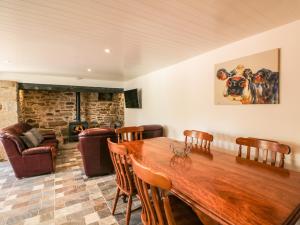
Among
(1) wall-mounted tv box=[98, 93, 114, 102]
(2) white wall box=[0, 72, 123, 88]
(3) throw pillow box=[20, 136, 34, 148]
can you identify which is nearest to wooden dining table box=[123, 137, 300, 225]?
(3) throw pillow box=[20, 136, 34, 148]

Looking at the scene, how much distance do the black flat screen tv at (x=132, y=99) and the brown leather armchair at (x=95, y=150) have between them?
2.54 meters

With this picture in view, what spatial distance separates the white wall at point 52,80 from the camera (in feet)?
16.3

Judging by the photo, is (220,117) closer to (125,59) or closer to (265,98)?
(265,98)

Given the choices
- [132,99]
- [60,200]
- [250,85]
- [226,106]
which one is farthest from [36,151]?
[250,85]

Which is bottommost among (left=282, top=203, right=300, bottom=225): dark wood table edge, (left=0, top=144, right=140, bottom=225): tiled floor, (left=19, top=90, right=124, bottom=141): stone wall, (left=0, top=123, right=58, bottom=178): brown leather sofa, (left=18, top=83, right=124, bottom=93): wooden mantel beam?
(left=0, top=144, right=140, bottom=225): tiled floor

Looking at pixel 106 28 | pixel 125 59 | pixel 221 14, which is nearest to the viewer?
pixel 221 14

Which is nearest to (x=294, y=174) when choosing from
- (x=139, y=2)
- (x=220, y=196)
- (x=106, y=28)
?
(x=220, y=196)

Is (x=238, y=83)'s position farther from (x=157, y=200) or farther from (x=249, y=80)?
(x=157, y=200)

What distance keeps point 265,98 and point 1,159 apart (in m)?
5.90

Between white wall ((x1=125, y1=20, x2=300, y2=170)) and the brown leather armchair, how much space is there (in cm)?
162

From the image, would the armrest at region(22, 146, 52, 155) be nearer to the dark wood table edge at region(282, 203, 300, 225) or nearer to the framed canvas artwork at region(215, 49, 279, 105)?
the framed canvas artwork at region(215, 49, 279, 105)

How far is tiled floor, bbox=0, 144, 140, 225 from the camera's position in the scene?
2.01m

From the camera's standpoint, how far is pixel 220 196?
40.7 inches

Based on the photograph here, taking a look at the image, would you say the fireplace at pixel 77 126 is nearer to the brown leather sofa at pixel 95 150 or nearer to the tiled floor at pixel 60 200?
the tiled floor at pixel 60 200
